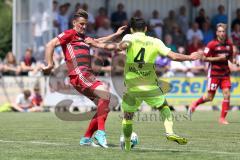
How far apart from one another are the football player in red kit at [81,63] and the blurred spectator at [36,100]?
510 inches

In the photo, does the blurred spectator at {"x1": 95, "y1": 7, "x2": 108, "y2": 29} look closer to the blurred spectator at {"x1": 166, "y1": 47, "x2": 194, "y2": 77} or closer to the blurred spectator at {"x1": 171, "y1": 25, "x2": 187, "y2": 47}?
the blurred spectator at {"x1": 171, "y1": 25, "x2": 187, "y2": 47}

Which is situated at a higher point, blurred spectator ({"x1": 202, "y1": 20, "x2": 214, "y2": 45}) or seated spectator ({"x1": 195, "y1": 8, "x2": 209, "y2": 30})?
seated spectator ({"x1": 195, "y1": 8, "x2": 209, "y2": 30})

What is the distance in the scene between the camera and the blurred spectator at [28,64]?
27047mm

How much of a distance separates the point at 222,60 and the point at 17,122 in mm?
5280

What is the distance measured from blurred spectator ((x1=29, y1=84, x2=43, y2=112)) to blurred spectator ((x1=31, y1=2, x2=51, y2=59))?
2036 mm

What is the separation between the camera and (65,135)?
15.2m

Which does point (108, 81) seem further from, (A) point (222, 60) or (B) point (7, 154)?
(B) point (7, 154)

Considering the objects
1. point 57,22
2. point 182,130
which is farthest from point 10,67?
point 182,130

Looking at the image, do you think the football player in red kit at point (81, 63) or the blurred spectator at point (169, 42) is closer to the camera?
the football player in red kit at point (81, 63)

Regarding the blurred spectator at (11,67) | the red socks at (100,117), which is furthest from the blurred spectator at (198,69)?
the red socks at (100,117)

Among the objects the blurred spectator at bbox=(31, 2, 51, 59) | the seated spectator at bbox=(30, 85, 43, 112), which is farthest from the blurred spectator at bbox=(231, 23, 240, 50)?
the seated spectator at bbox=(30, 85, 43, 112)

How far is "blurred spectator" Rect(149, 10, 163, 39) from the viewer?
30.5m

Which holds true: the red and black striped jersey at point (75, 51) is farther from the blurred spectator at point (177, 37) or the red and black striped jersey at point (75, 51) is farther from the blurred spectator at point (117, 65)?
the blurred spectator at point (177, 37)

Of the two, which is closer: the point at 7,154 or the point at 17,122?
the point at 7,154
